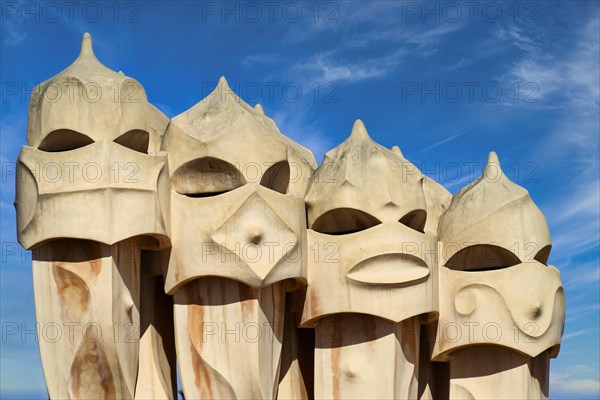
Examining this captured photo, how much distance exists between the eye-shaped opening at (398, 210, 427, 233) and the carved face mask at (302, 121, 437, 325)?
0.17 feet

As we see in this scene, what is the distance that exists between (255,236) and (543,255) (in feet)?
18.5

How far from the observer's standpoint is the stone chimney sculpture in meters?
14.5

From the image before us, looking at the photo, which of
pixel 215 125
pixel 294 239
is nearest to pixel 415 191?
pixel 294 239

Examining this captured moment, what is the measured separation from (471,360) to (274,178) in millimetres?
4920

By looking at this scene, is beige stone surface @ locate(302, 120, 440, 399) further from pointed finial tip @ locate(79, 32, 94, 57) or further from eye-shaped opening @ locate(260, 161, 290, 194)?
pointed finial tip @ locate(79, 32, 94, 57)

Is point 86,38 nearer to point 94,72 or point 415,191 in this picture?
point 94,72

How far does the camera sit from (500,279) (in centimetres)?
1686

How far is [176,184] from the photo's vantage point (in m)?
15.4

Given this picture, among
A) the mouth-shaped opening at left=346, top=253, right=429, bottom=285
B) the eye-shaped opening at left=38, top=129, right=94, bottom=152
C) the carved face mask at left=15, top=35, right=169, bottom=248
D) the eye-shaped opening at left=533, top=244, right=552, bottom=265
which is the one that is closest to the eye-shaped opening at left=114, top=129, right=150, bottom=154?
the carved face mask at left=15, top=35, right=169, bottom=248

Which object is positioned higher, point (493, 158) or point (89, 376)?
point (493, 158)

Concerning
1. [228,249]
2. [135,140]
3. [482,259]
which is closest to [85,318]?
[228,249]

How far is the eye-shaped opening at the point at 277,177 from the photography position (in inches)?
609

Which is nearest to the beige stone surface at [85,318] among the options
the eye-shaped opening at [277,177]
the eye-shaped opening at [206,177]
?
the eye-shaped opening at [206,177]

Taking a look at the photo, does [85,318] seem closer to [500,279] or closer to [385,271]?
[385,271]
